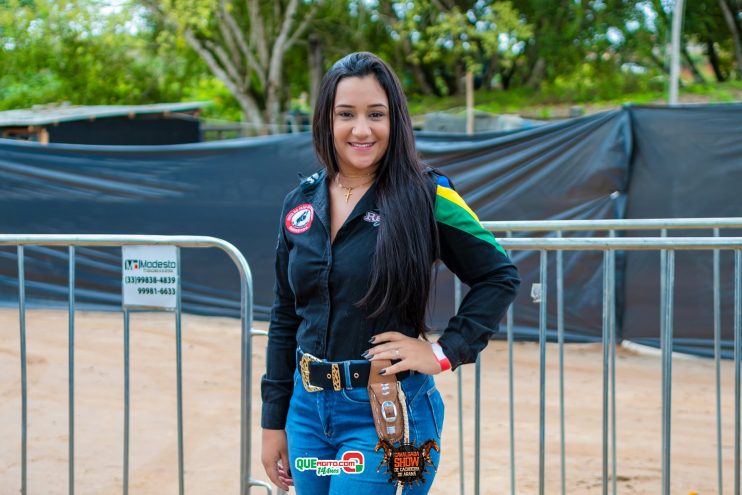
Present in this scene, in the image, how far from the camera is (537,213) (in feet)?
28.4

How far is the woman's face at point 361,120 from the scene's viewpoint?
2.27 m

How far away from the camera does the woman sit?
2.23 m

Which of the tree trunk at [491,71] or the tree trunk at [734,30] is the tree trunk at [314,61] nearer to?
the tree trunk at [491,71]

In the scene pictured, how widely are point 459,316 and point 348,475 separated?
20.0 inches

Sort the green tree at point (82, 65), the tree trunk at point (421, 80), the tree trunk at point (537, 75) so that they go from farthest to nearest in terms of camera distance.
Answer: the tree trunk at point (421, 80) → the tree trunk at point (537, 75) → the green tree at point (82, 65)

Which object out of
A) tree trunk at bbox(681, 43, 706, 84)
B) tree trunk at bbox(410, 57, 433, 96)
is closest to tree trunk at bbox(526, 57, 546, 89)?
tree trunk at bbox(410, 57, 433, 96)

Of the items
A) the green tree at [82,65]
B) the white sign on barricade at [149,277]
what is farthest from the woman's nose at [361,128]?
the green tree at [82,65]

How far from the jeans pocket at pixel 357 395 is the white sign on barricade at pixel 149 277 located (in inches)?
59.2

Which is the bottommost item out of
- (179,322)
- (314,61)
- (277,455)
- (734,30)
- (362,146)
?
(277,455)

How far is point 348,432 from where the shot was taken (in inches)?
89.2

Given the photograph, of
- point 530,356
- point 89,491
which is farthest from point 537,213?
point 89,491

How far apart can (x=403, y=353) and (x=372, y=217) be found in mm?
361

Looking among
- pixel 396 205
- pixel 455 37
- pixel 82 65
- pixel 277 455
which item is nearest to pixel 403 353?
pixel 396 205

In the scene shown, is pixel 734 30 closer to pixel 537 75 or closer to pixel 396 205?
pixel 537 75
